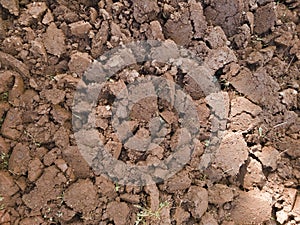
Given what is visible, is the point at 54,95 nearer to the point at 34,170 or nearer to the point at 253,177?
the point at 34,170

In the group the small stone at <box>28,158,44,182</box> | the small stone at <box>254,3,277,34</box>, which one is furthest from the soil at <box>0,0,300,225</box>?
the small stone at <box>254,3,277,34</box>

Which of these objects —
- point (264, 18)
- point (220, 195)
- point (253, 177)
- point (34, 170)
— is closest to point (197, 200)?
point (220, 195)

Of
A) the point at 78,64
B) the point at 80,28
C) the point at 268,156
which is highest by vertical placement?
the point at 80,28

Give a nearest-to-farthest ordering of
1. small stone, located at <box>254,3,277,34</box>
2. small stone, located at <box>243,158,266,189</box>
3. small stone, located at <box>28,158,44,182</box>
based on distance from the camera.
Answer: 1. small stone, located at <box>28,158,44,182</box>
2. small stone, located at <box>243,158,266,189</box>
3. small stone, located at <box>254,3,277,34</box>

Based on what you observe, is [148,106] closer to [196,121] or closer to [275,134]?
[196,121]

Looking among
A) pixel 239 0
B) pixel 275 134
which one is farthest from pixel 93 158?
pixel 239 0

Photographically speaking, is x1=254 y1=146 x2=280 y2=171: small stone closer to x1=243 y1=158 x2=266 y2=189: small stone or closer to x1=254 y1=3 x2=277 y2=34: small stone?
x1=243 y1=158 x2=266 y2=189: small stone

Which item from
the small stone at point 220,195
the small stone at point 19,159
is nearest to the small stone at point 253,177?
the small stone at point 220,195

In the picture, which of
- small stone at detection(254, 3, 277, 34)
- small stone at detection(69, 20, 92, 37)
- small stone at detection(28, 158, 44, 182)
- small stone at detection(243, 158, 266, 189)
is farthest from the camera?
small stone at detection(254, 3, 277, 34)
